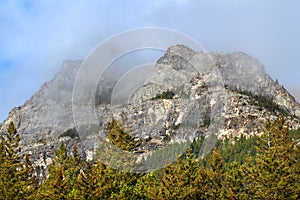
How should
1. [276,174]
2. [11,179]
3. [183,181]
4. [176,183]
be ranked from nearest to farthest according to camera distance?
1. [176,183]
2. [183,181]
3. [276,174]
4. [11,179]

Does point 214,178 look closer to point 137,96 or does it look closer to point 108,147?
point 108,147

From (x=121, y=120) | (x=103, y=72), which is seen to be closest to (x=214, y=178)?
(x=121, y=120)

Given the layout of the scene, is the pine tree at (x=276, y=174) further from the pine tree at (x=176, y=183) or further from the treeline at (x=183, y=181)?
the pine tree at (x=176, y=183)

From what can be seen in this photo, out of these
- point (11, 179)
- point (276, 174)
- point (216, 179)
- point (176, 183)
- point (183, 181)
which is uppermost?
point (11, 179)

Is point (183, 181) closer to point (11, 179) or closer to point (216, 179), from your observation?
point (216, 179)

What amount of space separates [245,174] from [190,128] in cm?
2652

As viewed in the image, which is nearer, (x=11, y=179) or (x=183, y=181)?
(x=183, y=181)

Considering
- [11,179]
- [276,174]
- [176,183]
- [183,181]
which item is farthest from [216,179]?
[11,179]

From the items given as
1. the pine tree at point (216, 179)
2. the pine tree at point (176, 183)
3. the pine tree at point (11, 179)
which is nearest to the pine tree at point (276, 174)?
the pine tree at point (216, 179)

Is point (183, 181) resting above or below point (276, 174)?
above

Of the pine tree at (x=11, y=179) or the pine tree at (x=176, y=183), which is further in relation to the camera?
the pine tree at (x=11, y=179)

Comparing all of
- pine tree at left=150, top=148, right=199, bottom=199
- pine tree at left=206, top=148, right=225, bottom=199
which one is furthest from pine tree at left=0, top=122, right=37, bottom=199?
pine tree at left=206, top=148, right=225, bottom=199

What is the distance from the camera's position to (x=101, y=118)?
3747 cm

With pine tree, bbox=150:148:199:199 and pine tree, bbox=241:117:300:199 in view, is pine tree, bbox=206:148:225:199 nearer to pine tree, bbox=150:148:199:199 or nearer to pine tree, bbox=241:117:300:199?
pine tree, bbox=241:117:300:199
